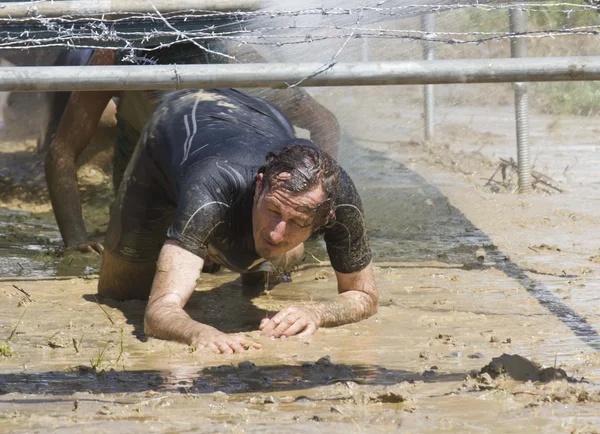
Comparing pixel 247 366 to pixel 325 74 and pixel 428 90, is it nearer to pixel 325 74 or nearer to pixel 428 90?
pixel 325 74

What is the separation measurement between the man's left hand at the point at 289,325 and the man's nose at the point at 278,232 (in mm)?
367

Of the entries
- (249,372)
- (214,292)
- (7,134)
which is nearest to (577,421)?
(249,372)

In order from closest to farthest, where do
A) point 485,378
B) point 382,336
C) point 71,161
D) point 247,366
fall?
1. point 485,378
2. point 247,366
3. point 382,336
4. point 71,161

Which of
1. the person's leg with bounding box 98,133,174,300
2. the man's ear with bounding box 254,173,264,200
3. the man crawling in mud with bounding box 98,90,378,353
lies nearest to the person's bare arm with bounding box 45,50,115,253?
the person's leg with bounding box 98,133,174,300

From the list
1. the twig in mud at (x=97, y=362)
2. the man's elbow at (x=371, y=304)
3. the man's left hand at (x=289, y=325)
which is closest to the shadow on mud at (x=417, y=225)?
the man's elbow at (x=371, y=304)

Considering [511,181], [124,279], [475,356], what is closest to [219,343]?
[475,356]

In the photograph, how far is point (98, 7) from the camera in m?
5.16

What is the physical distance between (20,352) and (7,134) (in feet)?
18.7

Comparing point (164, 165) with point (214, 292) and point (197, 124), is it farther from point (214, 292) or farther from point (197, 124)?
point (214, 292)

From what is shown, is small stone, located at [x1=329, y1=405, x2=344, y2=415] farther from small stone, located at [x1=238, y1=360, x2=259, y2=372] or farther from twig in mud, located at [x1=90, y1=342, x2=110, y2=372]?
twig in mud, located at [x1=90, y1=342, x2=110, y2=372]

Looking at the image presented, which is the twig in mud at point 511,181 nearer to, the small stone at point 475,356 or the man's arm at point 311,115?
the man's arm at point 311,115

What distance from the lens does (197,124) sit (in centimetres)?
460

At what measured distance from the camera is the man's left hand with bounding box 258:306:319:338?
4.09 m

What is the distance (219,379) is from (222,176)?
37.1 inches
